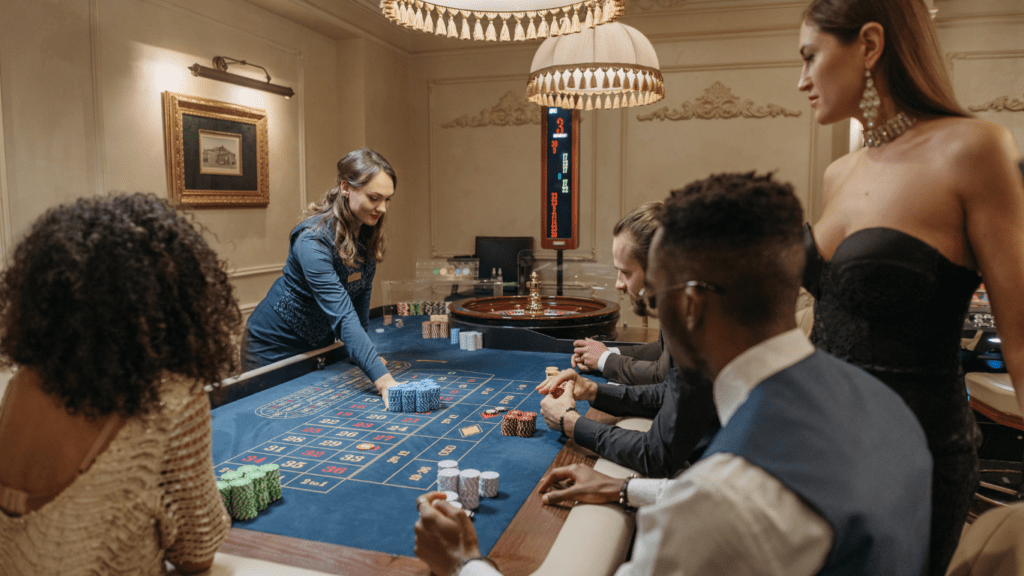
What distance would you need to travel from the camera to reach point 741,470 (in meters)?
0.65

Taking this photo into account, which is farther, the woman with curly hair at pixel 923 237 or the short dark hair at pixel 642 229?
the short dark hair at pixel 642 229

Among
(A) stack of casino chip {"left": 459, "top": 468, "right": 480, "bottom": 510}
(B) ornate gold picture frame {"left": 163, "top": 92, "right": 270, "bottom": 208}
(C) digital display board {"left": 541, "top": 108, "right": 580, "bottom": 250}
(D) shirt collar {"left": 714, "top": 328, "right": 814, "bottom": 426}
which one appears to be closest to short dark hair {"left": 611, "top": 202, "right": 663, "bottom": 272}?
(A) stack of casino chip {"left": 459, "top": 468, "right": 480, "bottom": 510}

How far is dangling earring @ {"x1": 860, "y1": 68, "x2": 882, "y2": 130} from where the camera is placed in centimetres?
120

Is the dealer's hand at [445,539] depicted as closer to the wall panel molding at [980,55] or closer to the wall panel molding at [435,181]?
the wall panel molding at [435,181]

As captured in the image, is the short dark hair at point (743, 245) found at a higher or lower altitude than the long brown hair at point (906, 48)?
lower

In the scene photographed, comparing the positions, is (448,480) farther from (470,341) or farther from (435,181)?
(435,181)

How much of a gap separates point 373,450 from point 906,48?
1476mm

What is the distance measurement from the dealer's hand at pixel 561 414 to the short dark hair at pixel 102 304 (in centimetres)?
104

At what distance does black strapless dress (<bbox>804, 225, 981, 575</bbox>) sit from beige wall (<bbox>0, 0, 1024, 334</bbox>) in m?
4.04

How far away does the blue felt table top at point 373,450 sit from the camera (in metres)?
1.36

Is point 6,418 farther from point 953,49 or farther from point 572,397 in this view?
point 953,49

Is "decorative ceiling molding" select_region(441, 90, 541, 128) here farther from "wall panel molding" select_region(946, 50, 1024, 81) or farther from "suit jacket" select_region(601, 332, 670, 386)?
"suit jacket" select_region(601, 332, 670, 386)

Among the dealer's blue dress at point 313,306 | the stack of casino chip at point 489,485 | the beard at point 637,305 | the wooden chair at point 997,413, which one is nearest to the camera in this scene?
the stack of casino chip at point 489,485

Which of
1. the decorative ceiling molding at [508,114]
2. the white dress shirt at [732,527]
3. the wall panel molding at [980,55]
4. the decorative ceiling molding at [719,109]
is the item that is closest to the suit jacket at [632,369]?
the white dress shirt at [732,527]
